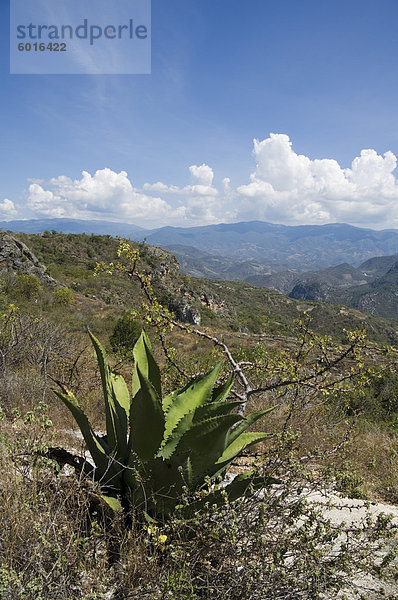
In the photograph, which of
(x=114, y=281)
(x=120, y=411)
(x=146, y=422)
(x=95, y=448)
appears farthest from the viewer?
(x=114, y=281)

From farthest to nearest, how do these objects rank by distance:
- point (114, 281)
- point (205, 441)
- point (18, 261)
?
1. point (114, 281)
2. point (18, 261)
3. point (205, 441)

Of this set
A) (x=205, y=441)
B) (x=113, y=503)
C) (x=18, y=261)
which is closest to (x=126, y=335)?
(x=113, y=503)

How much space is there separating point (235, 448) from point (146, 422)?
642 millimetres

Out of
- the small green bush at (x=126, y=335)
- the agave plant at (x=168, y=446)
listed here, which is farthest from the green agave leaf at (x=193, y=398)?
the small green bush at (x=126, y=335)

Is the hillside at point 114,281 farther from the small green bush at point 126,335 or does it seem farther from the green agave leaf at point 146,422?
the green agave leaf at point 146,422

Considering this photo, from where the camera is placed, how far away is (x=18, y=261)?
27250 millimetres

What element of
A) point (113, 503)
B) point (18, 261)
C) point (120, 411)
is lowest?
point (113, 503)

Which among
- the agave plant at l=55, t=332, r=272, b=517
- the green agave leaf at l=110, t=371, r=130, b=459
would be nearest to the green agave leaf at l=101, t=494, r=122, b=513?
the agave plant at l=55, t=332, r=272, b=517

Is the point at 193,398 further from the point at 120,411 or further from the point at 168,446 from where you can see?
the point at 120,411

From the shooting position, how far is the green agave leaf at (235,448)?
1.97 m

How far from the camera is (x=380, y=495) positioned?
3178mm

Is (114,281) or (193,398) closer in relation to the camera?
(193,398)

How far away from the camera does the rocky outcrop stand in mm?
25905

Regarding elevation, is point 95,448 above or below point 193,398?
below
